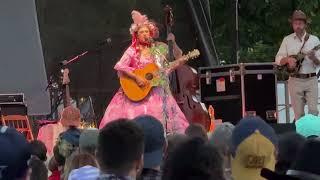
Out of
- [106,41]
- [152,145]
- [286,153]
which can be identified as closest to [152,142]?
[152,145]

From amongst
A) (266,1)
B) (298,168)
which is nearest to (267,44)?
(266,1)

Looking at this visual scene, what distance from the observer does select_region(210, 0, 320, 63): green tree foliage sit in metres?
13.9

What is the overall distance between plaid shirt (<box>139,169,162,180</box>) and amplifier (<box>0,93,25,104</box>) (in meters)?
5.67

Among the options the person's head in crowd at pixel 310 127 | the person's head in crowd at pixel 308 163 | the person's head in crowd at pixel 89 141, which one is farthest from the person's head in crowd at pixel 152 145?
the person's head in crowd at pixel 310 127

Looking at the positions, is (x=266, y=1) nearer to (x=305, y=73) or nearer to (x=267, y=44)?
(x=267, y=44)

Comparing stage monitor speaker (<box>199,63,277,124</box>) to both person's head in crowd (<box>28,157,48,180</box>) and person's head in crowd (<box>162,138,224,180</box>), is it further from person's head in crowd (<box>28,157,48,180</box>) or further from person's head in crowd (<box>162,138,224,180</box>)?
person's head in crowd (<box>162,138,224,180</box>)

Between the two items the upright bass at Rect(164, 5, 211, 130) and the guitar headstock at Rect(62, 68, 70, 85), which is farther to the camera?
the guitar headstock at Rect(62, 68, 70, 85)

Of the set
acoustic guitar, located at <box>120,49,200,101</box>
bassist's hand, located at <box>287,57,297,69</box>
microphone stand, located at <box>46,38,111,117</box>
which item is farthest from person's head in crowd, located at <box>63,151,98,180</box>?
microphone stand, located at <box>46,38,111,117</box>

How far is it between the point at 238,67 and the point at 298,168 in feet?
21.6

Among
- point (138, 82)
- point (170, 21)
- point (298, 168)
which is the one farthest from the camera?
point (170, 21)

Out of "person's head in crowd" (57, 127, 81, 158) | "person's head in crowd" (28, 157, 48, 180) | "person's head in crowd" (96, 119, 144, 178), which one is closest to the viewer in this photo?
"person's head in crowd" (96, 119, 144, 178)

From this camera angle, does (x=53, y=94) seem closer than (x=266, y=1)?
Yes

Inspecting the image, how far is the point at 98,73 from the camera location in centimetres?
1038

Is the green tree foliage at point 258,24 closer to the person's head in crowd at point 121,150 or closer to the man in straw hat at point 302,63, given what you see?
the man in straw hat at point 302,63
